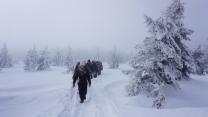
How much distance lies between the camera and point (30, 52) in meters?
71.9

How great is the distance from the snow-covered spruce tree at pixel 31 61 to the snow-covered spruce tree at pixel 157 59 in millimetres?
56455

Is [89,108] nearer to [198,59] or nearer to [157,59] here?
[157,59]

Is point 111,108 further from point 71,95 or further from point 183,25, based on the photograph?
point 183,25

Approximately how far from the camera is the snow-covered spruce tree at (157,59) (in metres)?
12.5

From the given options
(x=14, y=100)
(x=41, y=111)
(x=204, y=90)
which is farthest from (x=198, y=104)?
(x=14, y=100)

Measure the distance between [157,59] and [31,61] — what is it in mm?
62795

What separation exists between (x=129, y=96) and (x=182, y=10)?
6.78 metres

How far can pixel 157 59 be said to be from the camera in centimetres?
1257

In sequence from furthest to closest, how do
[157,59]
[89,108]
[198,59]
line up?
1. [198,59]
2. [157,59]
3. [89,108]

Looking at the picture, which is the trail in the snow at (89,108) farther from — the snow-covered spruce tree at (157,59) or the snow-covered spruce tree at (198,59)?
the snow-covered spruce tree at (198,59)

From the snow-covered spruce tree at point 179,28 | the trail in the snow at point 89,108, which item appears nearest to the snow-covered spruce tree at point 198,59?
the snow-covered spruce tree at point 179,28

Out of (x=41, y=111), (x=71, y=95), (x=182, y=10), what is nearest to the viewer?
(x=41, y=111)

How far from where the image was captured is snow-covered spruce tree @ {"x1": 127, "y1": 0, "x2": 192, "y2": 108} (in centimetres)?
1246

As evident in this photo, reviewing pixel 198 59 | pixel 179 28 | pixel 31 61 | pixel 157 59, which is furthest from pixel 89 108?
pixel 31 61
